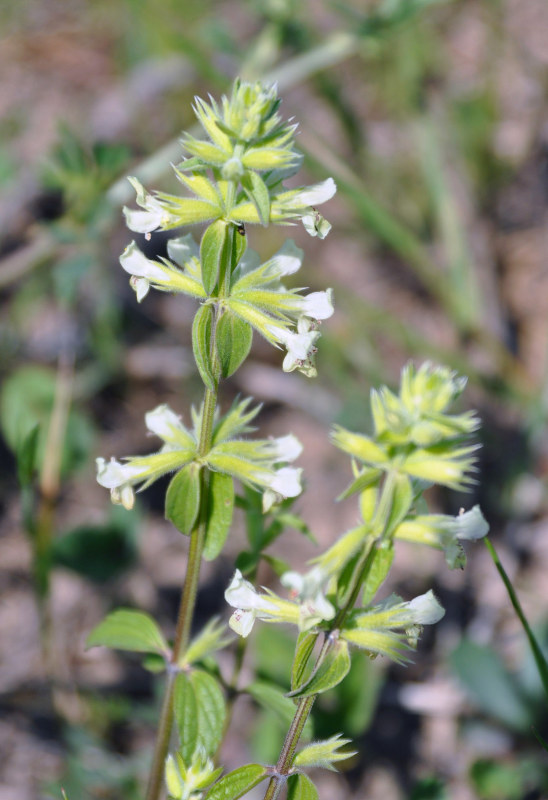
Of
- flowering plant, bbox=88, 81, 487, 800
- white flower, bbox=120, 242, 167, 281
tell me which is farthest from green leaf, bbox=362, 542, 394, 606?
white flower, bbox=120, 242, 167, 281

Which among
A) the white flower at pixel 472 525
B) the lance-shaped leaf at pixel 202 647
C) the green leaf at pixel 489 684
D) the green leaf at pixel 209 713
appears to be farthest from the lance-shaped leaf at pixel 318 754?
the green leaf at pixel 489 684

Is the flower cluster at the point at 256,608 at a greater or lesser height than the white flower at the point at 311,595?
lesser

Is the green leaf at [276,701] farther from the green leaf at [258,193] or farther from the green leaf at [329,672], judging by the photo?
the green leaf at [258,193]

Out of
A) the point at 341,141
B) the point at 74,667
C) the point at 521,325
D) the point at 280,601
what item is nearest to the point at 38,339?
the point at 74,667

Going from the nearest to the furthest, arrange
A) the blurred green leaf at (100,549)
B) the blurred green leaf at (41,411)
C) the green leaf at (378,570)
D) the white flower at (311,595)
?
1. the white flower at (311,595)
2. the green leaf at (378,570)
3. the blurred green leaf at (100,549)
4. the blurred green leaf at (41,411)

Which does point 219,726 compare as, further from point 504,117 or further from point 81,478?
point 504,117
